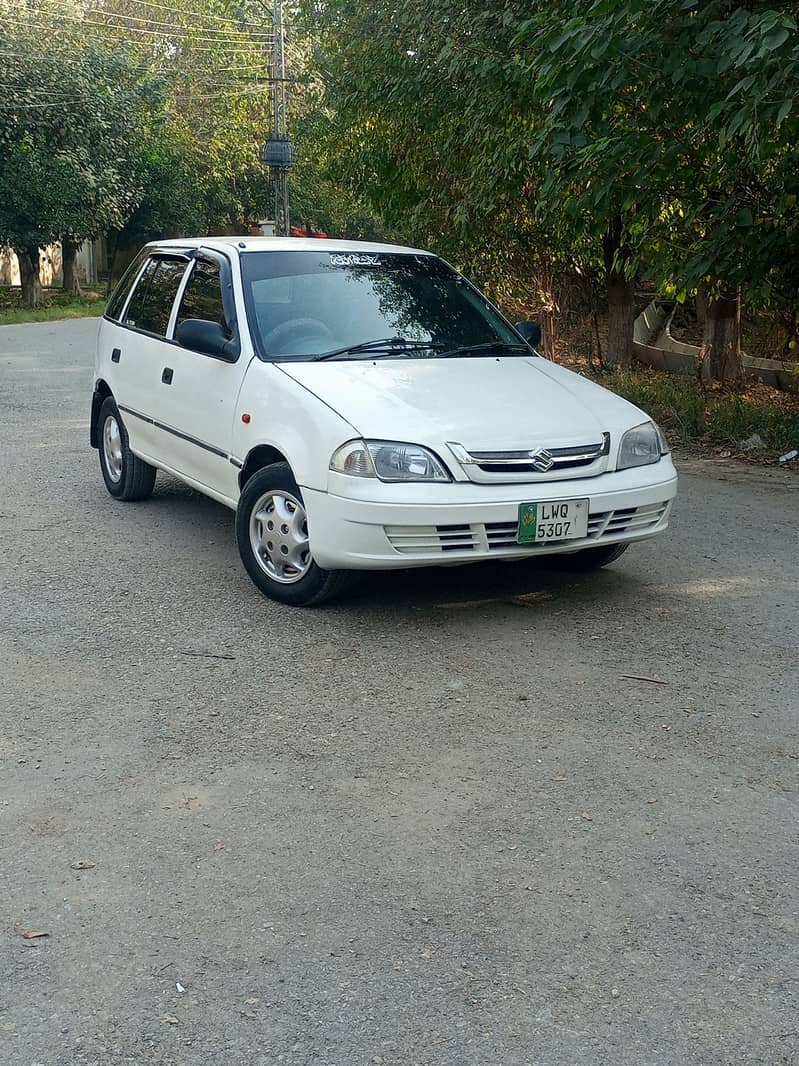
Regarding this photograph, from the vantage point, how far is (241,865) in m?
3.77

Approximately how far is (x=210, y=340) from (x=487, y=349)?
155cm

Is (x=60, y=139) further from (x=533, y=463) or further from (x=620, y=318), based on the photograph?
(x=533, y=463)

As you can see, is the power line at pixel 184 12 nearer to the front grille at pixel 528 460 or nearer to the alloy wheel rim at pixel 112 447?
the alloy wheel rim at pixel 112 447

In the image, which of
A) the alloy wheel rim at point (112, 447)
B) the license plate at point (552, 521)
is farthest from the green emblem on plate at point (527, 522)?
the alloy wheel rim at point (112, 447)

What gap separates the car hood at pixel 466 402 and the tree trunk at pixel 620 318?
972cm

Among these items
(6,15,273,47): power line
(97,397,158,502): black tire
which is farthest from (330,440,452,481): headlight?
(6,15,273,47): power line

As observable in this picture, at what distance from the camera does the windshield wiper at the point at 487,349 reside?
707 centimetres

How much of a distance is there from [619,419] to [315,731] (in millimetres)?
2567

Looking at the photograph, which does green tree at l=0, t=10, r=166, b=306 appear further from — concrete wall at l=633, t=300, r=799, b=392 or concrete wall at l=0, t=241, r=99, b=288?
concrete wall at l=633, t=300, r=799, b=392

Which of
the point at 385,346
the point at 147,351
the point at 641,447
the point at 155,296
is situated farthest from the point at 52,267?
the point at 641,447

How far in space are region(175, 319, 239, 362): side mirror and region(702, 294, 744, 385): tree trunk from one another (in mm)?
9518

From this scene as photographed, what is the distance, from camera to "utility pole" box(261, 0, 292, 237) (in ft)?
123

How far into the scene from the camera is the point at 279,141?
125 ft

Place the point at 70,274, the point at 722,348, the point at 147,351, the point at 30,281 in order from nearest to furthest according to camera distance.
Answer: the point at 147,351, the point at 722,348, the point at 30,281, the point at 70,274
